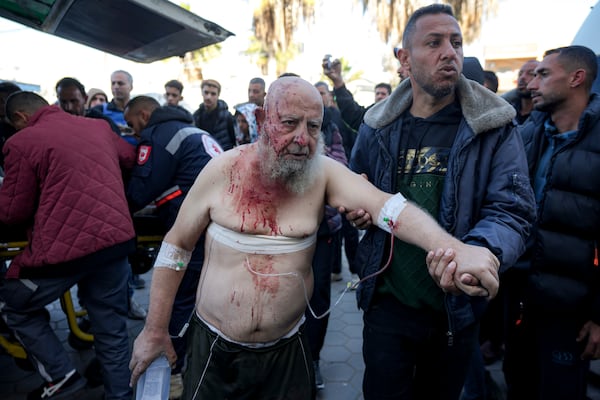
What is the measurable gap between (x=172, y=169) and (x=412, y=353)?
2.07 meters

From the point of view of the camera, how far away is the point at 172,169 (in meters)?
2.90

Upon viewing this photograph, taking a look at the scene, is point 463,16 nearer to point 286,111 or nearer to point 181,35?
point 181,35

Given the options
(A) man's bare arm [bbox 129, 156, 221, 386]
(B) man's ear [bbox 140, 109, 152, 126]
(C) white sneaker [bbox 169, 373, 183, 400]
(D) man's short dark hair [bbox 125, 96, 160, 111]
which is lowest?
(C) white sneaker [bbox 169, 373, 183, 400]

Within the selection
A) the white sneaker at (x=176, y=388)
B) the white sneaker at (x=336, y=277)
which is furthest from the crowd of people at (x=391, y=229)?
the white sneaker at (x=336, y=277)

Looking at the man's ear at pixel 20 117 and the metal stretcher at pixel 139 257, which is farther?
the metal stretcher at pixel 139 257

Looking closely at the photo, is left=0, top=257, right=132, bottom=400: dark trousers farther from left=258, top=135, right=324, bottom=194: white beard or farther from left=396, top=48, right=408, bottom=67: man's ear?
left=396, top=48, right=408, bottom=67: man's ear

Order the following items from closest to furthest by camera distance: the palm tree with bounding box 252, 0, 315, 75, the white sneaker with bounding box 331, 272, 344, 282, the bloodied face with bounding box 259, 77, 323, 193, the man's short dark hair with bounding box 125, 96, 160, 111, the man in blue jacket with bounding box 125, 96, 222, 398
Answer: the bloodied face with bounding box 259, 77, 323, 193 → the man in blue jacket with bounding box 125, 96, 222, 398 → the man's short dark hair with bounding box 125, 96, 160, 111 → the white sneaker with bounding box 331, 272, 344, 282 → the palm tree with bounding box 252, 0, 315, 75

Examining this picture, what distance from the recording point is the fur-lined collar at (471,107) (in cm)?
166

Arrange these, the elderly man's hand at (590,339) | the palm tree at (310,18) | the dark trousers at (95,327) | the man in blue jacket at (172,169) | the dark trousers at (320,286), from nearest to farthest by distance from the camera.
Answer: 1. the elderly man's hand at (590,339)
2. the dark trousers at (95,327)
3. the man in blue jacket at (172,169)
4. the dark trousers at (320,286)
5. the palm tree at (310,18)

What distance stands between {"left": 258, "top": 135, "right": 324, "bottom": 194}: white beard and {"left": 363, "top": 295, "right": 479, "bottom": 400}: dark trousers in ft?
2.37

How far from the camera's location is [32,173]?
2.46m

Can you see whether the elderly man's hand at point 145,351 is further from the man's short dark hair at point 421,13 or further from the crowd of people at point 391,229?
the man's short dark hair at point 421,13

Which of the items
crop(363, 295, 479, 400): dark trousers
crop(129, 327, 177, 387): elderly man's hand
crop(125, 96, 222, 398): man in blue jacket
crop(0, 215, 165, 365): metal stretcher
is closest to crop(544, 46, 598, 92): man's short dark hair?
crop(363, 295, 479, 400): dark trousers

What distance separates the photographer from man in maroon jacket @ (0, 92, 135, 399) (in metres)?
2.48
